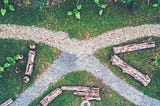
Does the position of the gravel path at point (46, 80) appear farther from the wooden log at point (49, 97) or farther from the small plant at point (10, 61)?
the small plant at point (10, 61)

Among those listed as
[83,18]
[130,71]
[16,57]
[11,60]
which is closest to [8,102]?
[11,60]

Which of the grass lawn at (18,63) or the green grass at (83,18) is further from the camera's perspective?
the grass lawn at (18,63)

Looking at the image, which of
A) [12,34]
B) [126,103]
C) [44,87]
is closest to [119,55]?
[126,103]

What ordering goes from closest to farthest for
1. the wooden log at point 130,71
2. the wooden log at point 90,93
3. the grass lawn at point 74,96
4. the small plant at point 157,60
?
1. the small plant at point 157,60
2. the wooden log at point 130,71
3. the wooden log at point 90,93
4. the grass lawn at point 74,96

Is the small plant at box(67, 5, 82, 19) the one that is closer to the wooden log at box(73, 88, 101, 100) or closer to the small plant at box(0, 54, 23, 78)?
the small plant at box(0, 54, 23, 78)

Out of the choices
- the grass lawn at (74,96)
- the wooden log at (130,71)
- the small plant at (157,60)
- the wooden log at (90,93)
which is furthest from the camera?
the grass lawn at (74,96)

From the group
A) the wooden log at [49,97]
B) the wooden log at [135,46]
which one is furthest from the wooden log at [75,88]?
the wooden log at [135,46]

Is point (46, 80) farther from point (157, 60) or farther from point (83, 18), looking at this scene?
point (157, 60)
